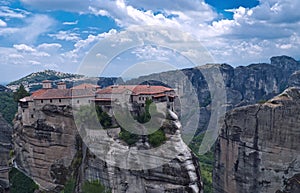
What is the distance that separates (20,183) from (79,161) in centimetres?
585

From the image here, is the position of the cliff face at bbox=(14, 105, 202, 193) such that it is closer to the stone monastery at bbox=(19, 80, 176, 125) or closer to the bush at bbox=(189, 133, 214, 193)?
the stone monastery at bbox=(19, 80, 176, 125)

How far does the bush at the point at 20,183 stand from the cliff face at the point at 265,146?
1587 cm

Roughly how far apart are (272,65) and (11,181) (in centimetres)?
9737

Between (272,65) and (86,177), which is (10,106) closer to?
(86,177)

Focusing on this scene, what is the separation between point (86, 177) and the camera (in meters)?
27.1

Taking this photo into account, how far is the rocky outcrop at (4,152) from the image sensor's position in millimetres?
35969

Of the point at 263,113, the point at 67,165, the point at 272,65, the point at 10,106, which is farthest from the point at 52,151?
the point at 272,65

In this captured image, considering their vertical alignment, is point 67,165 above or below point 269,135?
below

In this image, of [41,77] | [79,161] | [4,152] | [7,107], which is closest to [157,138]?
[79,161]

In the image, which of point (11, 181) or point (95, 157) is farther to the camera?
point (11, 181)

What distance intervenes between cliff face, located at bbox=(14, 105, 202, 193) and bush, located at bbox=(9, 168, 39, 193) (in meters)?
0.50

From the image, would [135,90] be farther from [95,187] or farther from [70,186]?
[70,186]

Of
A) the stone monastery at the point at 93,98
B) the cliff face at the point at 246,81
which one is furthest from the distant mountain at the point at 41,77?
the stone monastery at the point at 93,98

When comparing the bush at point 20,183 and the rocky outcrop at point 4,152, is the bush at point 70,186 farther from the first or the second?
the rocky outcrop at point 4,152
